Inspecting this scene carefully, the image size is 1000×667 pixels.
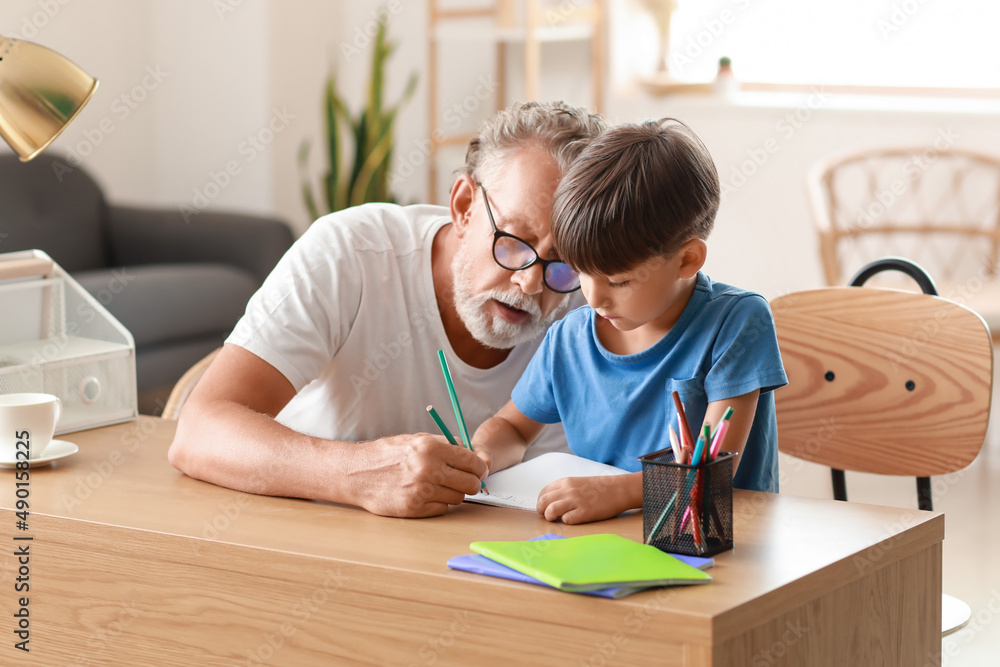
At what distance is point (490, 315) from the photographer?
141 cm

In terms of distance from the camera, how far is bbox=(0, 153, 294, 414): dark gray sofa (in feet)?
11.2

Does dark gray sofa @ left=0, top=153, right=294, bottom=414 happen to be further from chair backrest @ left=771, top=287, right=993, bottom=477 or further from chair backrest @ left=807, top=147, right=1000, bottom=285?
chair backrest @ left=771, top=287, right=993, bottom=477

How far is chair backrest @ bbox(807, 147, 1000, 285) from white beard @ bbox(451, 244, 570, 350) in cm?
215

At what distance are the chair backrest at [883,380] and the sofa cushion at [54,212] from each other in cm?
287

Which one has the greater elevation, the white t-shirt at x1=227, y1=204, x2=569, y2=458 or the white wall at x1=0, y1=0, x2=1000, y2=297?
the white wall at x1=0, y1=0, x2=1000, y2=297

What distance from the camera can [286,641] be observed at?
38.4 inches

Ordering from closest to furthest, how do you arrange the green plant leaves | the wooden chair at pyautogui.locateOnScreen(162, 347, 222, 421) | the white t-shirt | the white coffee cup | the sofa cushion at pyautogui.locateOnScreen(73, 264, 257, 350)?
the white coffee cup → the white t-shirt → the wooden chair at pyautogui.locateOnScreen(162, 347, 222, 421) → the sofa cushion at pyautogui.locateOnScreen(73, 264, 257, 350) → the green plant leaves

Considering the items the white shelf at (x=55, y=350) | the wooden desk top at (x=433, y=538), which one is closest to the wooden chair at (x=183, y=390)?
the white shelf at (x=55, y=350)

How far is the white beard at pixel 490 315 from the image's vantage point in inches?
54.4

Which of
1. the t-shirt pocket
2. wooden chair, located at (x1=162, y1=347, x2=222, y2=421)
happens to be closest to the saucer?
wooden chair, located at (x1=162, y1=347, x2=222, y2=421)

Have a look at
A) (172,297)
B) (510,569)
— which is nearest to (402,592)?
(510,569)

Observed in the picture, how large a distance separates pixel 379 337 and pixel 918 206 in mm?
2669

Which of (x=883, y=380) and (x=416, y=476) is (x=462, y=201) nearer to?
→ (x=416, y=476)

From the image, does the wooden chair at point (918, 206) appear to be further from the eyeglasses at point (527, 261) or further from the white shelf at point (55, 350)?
the white shelf at point (55, 350)
